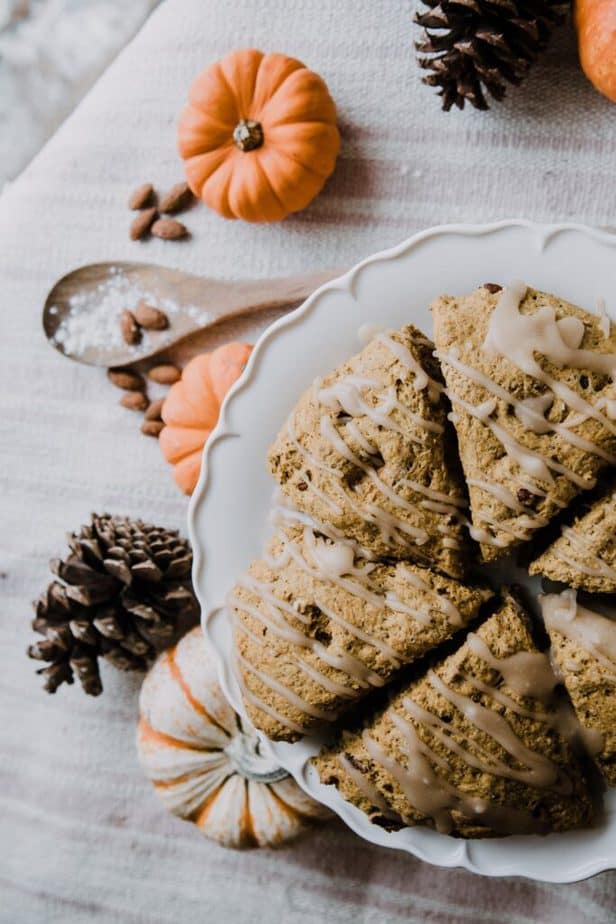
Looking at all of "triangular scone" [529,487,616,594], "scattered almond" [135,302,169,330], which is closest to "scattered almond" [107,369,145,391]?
"scattered almond" [135,302,169,330]

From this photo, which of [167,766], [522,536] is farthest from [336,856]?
[522,536]

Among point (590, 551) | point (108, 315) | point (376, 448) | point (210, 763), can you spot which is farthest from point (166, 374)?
point (590, 551)

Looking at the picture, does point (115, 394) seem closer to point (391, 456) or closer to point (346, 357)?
point (346, 357)

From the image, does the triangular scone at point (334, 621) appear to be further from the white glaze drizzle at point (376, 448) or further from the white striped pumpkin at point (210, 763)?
the white striped pumpkin at point (210, 763)

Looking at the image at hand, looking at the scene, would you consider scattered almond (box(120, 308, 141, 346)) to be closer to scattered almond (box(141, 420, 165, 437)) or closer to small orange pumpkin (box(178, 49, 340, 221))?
scattered almond (box(141, 420, 165, 437))

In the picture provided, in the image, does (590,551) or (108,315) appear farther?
(108,315)

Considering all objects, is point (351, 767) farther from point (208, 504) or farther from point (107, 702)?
point (107, 702)
